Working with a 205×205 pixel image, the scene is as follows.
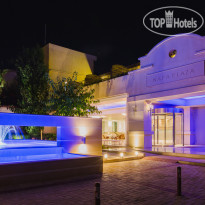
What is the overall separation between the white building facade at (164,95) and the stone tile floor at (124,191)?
28.8ft

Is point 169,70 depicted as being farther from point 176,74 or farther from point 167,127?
point 167,127

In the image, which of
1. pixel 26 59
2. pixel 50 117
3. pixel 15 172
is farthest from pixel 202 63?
pixel 26 59

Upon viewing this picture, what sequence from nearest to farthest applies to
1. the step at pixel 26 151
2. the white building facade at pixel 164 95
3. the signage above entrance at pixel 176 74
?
the step at pixel 26 151 → the signage above entrance at pixel 176 74 → the white building facade at pixel 164 95

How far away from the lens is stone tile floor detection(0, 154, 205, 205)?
6.13 m

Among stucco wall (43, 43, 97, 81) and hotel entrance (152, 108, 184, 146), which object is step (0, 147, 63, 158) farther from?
stucco wall (43, 43, 97, 81)

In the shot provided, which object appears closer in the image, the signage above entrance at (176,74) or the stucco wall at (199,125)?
the signage above entrance at (176,74)

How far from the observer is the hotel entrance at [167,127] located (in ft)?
70.2

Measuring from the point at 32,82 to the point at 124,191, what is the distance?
66.9 feet

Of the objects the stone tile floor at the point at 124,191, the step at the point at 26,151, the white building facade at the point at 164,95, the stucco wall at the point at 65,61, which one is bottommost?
the stone tile floor at the point at 124,191

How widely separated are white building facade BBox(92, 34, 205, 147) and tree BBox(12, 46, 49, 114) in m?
5.76

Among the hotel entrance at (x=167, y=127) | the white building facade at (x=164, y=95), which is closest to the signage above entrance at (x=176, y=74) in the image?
the white building facade at (x=164, y=95)

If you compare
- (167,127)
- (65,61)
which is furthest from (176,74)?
(65,61)

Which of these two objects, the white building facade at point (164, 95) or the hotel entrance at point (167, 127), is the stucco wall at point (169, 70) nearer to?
the white building facade at point (164, 95)

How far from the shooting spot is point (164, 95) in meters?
17.8
